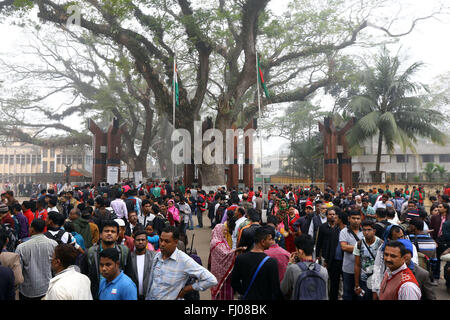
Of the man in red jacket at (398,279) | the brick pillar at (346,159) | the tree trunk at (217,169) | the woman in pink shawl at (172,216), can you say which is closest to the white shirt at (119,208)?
the woman in pink shawl at (172,216)

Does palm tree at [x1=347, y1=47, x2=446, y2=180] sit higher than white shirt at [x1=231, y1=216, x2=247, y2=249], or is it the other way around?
palm tree at [x1=347, y1=47, x2=446, y2=180]

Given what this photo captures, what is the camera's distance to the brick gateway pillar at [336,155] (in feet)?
68.5

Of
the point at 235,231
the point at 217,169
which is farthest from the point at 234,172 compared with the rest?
the point at 235,231

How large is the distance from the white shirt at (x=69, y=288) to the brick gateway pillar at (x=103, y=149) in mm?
19763

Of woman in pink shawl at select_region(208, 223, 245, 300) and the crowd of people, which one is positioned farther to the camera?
woman in pink shawl at select_region(208, 223, 245, 300)

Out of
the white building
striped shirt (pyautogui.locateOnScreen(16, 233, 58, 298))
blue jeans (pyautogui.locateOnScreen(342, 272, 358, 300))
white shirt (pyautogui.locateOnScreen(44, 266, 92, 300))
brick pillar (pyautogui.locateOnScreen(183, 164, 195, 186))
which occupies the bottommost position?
blue jeans (pyautogui.locateOnScreen(342, 272, 358, 300))

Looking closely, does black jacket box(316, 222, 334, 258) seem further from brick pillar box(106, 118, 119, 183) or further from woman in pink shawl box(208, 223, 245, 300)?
brick pillar box(106, 118, 119, 183)

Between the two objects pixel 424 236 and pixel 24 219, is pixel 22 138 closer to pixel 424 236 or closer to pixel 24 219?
pixel 24 219

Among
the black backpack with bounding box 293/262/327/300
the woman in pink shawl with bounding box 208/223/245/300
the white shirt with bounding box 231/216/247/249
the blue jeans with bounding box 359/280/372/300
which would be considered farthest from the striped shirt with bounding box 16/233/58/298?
the blue jeans with bounding box 359/280/372/300

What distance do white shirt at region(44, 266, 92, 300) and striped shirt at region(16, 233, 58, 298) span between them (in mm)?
1613

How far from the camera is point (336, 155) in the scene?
A: 20984 mm

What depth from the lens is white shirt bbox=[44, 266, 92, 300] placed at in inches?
98.8

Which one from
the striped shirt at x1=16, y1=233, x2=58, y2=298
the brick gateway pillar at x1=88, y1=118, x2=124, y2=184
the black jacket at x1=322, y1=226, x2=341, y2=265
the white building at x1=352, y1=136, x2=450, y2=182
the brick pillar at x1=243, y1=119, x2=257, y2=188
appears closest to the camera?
the striped shirt at x1=16, y1=233, x2=58, y2=298

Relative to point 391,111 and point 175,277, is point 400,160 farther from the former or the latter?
point 175,277
